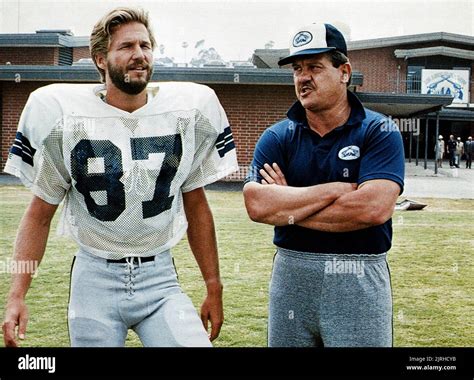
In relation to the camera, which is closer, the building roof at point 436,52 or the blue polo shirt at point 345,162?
the blue polo shirt at point 345,162

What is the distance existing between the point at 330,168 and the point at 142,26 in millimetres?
664

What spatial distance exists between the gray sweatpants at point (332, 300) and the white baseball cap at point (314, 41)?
0.56 metres

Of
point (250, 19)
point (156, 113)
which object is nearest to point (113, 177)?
point (156, 113)

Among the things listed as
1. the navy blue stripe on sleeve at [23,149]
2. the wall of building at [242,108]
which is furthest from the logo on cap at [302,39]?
the navy blue stripe on sleeve at [23,149]

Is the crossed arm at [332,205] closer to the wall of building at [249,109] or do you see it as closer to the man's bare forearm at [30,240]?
the wall of building at [249,109]

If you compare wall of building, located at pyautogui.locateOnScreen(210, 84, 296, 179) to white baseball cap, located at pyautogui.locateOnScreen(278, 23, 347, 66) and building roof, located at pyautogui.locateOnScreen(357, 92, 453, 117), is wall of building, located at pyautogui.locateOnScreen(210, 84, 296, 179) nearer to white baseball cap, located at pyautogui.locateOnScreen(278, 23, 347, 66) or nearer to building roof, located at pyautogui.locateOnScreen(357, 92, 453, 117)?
building roof, located at pyautogui.locateOnScreen(357, 92, 453, 117)

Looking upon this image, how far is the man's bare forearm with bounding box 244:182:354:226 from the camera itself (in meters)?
1.74

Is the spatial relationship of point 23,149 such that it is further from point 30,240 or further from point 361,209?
point 361,209

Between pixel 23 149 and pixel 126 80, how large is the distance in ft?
1.14

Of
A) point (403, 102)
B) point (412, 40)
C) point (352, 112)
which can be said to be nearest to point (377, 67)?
point (403, 102)

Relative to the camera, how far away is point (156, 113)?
1.83 metres

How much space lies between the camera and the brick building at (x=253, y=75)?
2133 mm

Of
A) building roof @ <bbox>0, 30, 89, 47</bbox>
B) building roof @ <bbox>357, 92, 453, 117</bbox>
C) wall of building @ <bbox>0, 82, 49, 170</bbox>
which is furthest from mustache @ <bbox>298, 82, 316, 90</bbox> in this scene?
wall of building @ <bbox>0, 82, 49, 170</bbox>
